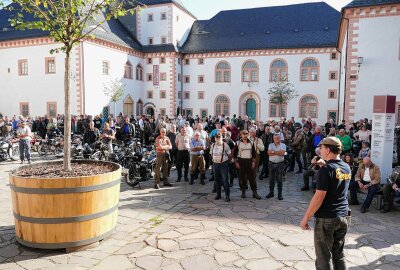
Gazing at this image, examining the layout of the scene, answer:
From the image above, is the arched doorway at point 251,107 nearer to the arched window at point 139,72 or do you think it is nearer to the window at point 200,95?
the window at point 200,95

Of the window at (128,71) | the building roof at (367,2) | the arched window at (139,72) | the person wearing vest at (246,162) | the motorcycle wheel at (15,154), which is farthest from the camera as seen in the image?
the arched window at (139,72)

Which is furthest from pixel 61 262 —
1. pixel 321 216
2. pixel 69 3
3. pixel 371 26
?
pixel 371 26

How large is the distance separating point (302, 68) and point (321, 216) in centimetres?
3161

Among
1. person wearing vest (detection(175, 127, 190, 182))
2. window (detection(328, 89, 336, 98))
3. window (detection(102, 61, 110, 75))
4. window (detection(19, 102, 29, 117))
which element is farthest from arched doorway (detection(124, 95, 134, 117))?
person wearing vest (detection(175, 127, 190, 182))

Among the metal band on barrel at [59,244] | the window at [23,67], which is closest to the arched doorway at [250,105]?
the window at [23,67]

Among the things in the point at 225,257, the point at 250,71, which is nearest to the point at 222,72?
the point at 250,71

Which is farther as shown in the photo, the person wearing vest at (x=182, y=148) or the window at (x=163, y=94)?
the window at (x=163, y=94)

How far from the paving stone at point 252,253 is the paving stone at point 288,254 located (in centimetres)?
14

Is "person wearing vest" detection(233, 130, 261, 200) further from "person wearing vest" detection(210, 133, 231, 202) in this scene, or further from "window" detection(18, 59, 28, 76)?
"window" detection(18, 59, 28, 76)

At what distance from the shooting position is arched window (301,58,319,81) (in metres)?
33.2

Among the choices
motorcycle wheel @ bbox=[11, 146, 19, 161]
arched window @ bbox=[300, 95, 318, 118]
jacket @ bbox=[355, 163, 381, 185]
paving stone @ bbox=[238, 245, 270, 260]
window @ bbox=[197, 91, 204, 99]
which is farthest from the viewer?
window @ bbox=[197, 91, 204, 99]

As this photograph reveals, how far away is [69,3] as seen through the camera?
584 cm

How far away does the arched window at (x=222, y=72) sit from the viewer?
36.4 metres

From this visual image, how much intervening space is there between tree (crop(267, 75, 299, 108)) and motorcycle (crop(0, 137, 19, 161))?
77.4 ft
